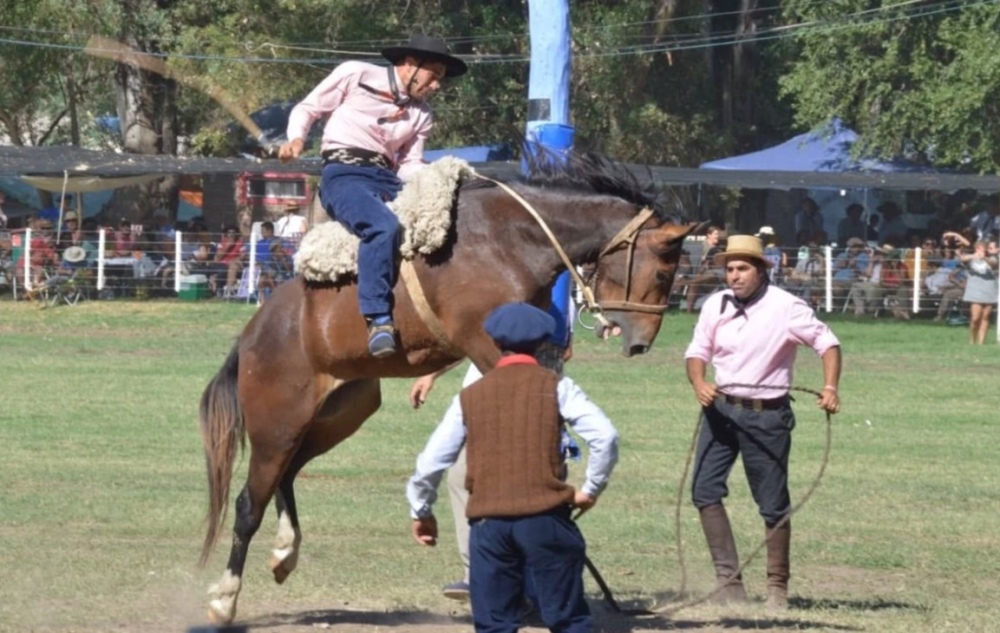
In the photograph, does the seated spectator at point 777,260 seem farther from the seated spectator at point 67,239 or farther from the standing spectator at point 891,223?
the seated spectator at point 67,239

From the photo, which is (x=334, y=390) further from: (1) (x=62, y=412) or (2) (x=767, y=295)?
(1) (x=62, y=412)

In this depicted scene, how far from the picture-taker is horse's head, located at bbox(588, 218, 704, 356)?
25.4 feet

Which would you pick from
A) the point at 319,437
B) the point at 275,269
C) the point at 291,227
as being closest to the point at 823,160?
the point at 291,227

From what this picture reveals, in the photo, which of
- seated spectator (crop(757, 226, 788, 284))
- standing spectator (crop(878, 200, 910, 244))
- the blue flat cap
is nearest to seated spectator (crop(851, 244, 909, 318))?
seated spectator (crop(757, 226, 788, 284))

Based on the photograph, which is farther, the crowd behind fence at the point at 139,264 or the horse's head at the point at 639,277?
the crowd behind fence at the point at 139,264

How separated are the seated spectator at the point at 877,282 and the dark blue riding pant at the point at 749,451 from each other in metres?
21.3

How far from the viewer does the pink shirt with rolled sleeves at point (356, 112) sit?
809 centimetres

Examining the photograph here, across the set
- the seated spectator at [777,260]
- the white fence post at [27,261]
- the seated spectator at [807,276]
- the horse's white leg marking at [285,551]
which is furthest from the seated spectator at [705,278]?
the horse's white leg marking at [285,551]

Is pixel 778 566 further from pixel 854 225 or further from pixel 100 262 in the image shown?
pixel 854 225

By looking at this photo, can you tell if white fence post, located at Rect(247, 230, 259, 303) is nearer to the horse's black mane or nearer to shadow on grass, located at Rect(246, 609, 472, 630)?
shadow on grass, located at Rect(246, 609, 472, 630)

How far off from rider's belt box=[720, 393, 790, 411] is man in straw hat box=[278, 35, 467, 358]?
6.38ft

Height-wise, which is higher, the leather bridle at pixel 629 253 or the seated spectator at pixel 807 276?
the leather bridle at pixel 629 253

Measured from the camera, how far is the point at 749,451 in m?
8.52

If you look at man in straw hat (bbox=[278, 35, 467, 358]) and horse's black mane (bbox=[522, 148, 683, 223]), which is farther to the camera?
man in straw hat (bbox=[278, 35, 467, 358])
